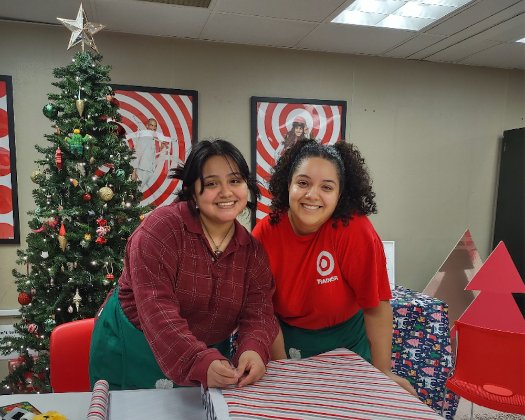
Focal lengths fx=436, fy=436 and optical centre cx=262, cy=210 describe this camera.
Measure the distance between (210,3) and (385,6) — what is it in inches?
44.4

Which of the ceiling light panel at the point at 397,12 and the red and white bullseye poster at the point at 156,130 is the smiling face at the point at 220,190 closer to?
the ceiling light panel at the point at 397,12

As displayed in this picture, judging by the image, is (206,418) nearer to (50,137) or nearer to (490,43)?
(50,137)

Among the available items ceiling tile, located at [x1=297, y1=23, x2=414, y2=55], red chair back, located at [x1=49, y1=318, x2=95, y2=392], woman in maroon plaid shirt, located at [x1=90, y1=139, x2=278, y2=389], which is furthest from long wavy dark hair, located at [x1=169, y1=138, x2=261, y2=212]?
ceiling tile, located at [x1=297, y1=23, x2=414, y2=55]

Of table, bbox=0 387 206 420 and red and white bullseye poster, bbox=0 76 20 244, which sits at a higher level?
red and white bullseye poster, bbox=0 76 20 244

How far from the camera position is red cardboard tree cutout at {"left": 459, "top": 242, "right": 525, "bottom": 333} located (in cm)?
339

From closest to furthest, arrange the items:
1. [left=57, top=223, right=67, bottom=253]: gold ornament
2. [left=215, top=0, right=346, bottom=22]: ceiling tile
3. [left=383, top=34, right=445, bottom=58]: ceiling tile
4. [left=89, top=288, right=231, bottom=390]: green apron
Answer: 1. [left=89, top=288, right=231, bottom=390]: green apron
2. [left=57, top=223, right=67, bottom=253]: gold ornament
3. [left=215, top=0, right=346, bottom=22]: ceiling tile
4. [left=383, top=34, right=445, bottom=58]: ceiling tile

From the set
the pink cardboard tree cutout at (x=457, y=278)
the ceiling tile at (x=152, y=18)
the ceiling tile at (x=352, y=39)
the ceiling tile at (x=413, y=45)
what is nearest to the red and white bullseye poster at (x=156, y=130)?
the ceiling tile at (x=152, y=18)

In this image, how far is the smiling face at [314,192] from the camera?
143 centimetres

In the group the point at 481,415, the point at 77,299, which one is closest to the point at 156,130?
the point at 77,299

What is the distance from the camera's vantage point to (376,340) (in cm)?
A: 149

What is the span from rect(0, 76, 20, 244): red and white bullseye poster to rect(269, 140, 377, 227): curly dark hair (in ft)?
8.12

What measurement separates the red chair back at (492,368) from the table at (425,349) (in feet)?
1.60

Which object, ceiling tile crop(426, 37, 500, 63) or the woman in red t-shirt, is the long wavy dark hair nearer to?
the woman in red t-shirt

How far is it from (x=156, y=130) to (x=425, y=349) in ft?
8.34
